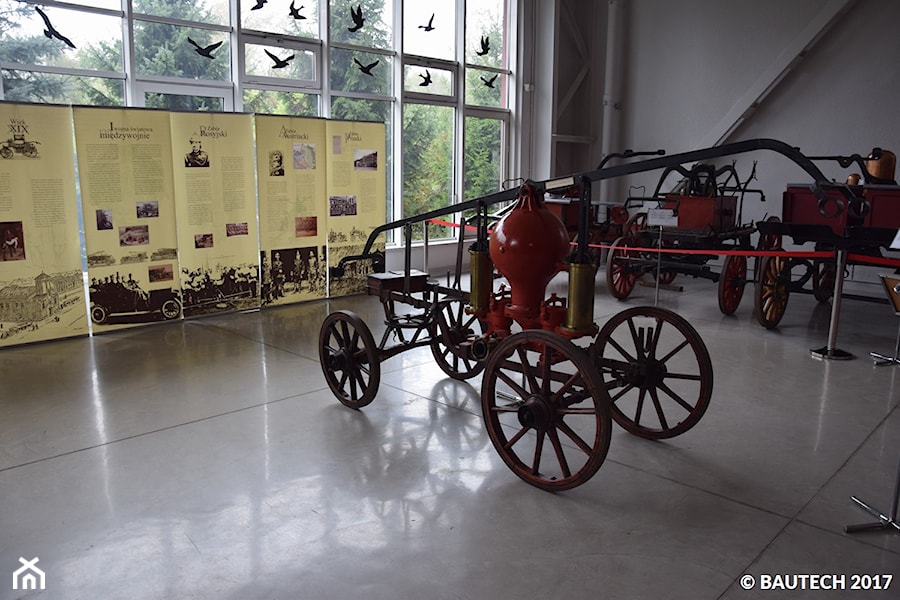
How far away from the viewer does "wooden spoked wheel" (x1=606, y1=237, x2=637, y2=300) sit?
8.34 meters

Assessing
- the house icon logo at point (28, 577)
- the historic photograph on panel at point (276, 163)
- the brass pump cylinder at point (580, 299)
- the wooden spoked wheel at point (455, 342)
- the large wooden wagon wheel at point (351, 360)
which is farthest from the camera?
the historic photograph on panel at point (276, 163)

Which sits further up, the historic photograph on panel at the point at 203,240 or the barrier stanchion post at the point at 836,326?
the historic photograph on panel at the point at 203,240

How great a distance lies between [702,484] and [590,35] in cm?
1060

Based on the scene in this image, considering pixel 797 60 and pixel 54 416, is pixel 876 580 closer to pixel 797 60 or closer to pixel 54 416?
pixel 54 416

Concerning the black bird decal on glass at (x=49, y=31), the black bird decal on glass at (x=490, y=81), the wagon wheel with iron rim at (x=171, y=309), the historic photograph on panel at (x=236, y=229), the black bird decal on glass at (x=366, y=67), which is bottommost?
the wagon wheel with iron rim at (x=171, y=309)

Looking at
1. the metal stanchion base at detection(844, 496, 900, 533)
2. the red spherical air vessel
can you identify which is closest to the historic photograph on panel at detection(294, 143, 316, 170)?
the red spherical air vessel

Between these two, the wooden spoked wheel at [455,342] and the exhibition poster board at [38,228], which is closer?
the wooden spoked wheel at [455,342]

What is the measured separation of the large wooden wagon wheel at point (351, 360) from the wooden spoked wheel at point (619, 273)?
435 cm

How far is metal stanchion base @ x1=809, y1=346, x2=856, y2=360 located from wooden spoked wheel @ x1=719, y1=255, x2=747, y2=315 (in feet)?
5.03

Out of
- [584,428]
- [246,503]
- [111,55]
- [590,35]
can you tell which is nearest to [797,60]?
[590,35]

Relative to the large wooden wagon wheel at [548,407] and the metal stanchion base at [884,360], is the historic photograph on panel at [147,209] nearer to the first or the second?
the large wooden wagon wheel at [548,407]

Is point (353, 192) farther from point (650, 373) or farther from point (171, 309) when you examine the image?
point (650, 373)

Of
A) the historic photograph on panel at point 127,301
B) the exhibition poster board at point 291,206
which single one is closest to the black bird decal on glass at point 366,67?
the exhibition poster board at point 291,206

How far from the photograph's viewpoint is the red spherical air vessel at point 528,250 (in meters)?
3.90
